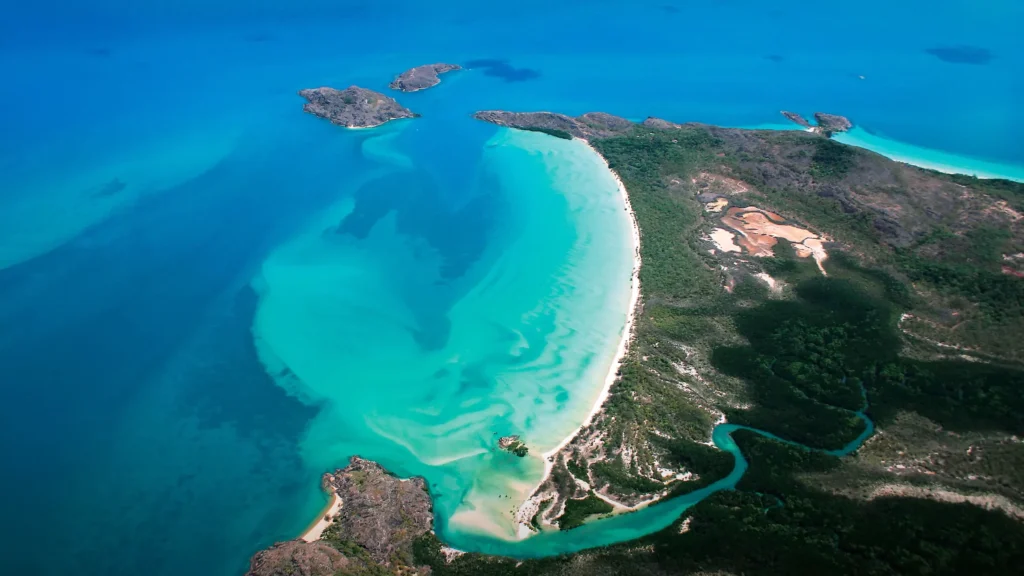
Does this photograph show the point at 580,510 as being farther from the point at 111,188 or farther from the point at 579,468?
the point at 111,188

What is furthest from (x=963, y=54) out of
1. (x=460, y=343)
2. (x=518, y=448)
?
(x=518, y=448)

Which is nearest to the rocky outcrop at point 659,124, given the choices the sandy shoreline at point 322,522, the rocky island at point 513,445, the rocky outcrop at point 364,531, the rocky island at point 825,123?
the rocky island at point 825,123

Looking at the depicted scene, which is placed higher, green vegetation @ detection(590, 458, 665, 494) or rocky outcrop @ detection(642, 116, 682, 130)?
rocky outcrop @ detection(642, 116, 682, 130)

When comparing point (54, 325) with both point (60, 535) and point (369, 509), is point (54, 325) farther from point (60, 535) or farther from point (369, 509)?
point (369, 509)

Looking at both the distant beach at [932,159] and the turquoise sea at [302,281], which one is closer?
the turquoise sea at [302,281]

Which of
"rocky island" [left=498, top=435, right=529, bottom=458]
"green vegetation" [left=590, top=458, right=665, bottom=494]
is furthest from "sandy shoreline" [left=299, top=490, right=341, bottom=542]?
"green vegetation" [left=590, top=458, right=665, bottom=494]

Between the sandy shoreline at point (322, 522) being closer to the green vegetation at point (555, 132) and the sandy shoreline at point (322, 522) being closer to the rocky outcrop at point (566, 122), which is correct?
the green vegetation at point (555, 132)

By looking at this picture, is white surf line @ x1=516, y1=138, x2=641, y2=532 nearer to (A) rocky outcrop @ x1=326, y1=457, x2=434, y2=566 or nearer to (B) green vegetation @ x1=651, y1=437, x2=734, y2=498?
(B) green vegetation @ x1=651, y1=437, x2=734, y2=498
